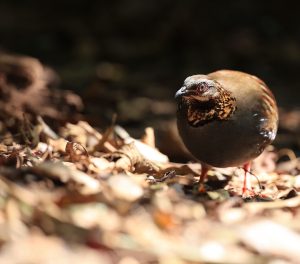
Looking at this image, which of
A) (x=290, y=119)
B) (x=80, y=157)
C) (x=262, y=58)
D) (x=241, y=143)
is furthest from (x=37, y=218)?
(x=262, y=58)

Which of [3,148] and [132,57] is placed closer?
[3,148]

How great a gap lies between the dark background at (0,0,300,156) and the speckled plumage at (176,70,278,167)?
3.78m

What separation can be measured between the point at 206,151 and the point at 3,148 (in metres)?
1.28

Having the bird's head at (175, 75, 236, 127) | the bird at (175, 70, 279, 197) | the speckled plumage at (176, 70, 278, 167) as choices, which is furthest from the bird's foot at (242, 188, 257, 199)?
the bird's head at (175, 75, 236, 127)

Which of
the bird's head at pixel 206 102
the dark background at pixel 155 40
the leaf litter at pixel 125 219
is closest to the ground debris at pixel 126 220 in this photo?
the leaf litter at pixel 125 219

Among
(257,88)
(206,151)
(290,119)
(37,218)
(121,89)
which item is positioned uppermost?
(121,89)

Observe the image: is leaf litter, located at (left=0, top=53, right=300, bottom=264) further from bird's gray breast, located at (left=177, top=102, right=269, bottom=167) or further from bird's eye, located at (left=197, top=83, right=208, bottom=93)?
bird's eye, located at (left=197, top=83, right=208, bottom=93)

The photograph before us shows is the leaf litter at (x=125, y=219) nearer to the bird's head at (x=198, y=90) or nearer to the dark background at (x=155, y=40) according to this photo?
the bird's head at (x=198, y=90)

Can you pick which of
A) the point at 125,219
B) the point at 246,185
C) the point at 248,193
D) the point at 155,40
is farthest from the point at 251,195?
the point at 155,40

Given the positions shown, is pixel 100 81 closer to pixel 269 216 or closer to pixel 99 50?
pixel 99 50

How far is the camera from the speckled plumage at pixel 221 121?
4.16m

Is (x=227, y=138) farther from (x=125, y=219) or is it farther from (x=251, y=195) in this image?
(x=125, y=219)

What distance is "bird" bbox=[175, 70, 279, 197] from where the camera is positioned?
4160 mm

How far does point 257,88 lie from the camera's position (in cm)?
444
